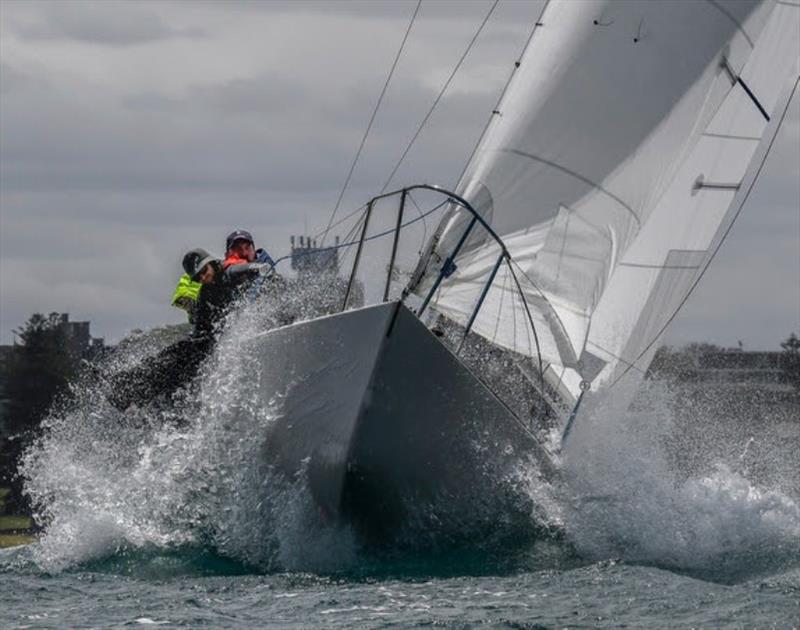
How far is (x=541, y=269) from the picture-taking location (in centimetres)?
1395

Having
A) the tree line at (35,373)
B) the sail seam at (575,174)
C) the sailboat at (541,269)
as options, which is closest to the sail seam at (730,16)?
the sailboat at (541,269)

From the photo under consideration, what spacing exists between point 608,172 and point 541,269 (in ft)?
2.43

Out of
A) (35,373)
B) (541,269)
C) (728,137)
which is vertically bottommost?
(541,269)

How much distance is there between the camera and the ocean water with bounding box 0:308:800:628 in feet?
35.8

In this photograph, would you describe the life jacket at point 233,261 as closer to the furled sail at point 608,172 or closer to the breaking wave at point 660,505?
the furled sail at point 608,172

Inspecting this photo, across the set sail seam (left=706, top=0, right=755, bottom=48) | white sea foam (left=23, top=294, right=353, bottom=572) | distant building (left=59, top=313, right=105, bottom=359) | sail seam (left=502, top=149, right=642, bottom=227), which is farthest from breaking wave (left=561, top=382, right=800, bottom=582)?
distant building (left=59, top=313, right=105, bottom=359)

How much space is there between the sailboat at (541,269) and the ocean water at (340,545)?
0.21m

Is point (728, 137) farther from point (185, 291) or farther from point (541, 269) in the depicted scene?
point (185, 291)

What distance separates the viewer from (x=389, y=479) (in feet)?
41.0

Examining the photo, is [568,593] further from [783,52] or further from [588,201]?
[783,52]

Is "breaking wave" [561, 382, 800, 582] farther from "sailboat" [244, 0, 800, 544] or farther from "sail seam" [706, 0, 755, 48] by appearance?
"sail seam" [706, 0, 755, 48]

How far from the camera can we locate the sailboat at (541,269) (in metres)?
12.5

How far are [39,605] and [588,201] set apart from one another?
4384 mm

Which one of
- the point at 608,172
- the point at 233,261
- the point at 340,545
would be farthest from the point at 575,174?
the point at 340,545
